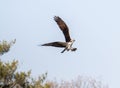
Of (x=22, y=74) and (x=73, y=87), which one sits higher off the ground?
(x=22, y=74)

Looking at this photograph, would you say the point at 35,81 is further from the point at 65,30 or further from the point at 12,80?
the point at 65,30

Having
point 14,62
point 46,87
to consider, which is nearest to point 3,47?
point 14,62

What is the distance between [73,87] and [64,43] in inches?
1858

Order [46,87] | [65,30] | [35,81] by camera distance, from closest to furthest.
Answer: [65,30]
[46,87]
[35,81]

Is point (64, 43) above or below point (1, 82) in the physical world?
above

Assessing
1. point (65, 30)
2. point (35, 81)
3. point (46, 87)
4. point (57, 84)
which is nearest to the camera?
point (65, 30)

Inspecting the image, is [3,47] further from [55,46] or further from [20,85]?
[55,46]

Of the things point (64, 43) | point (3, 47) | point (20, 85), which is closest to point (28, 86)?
point (20, 85)

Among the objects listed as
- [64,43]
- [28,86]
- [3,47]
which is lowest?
[28,86]

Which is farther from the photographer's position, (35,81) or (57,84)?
(57,84)

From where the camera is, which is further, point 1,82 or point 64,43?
point 1,82

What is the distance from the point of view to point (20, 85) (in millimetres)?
18922

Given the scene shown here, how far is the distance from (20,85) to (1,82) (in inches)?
37.0

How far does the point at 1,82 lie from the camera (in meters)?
18.5
